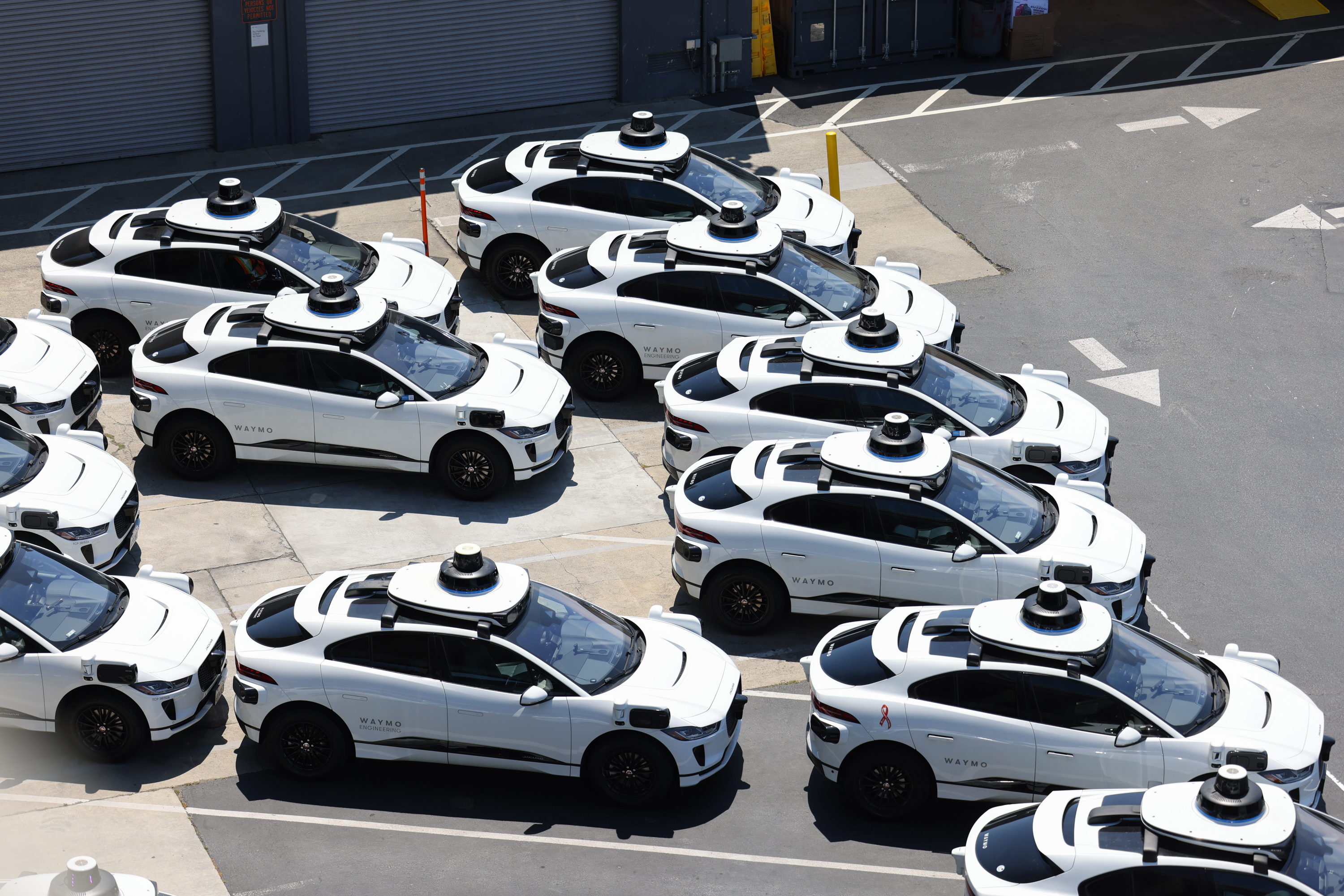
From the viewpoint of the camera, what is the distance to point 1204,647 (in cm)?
1475

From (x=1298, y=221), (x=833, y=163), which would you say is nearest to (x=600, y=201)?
(x=833, y=163)

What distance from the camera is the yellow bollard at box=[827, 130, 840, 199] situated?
22.0m

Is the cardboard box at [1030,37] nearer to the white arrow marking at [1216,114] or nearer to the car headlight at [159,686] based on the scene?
A: the white arrow marking at [1216,114]

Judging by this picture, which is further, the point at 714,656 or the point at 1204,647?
the point at 1204,647

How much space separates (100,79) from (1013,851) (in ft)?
61.2

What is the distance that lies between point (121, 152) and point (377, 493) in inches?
410

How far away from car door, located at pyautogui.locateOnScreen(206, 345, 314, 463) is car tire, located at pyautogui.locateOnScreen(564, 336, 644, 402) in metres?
3.12

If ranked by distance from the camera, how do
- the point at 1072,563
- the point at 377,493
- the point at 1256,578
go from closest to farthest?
the point at 1072,563
the point at 1256,578
the point at 377,493

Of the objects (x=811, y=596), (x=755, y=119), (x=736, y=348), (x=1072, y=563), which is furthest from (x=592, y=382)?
(x=755, y=119)

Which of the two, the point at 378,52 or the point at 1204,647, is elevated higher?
the point at 378,52

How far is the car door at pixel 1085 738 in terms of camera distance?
1192 centimetres

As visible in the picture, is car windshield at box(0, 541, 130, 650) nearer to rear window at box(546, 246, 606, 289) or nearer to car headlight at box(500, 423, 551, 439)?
car headlight at box(500, 423, 551, 439)

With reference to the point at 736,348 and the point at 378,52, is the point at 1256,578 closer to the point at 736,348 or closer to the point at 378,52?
the point at 736,348

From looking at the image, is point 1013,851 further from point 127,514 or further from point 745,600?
point 127,514
